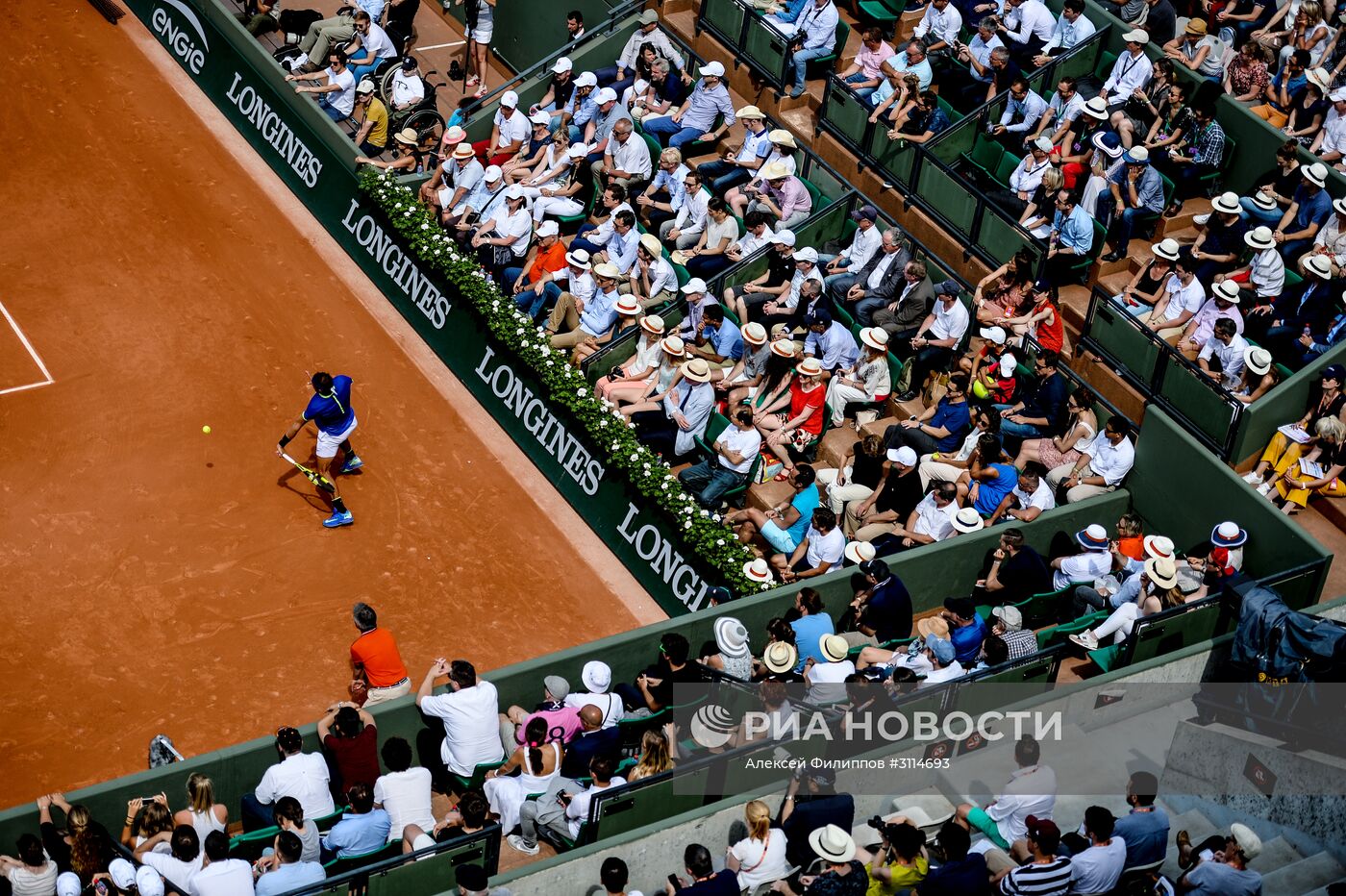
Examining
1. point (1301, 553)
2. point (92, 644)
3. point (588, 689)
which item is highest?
point (1301, 553)

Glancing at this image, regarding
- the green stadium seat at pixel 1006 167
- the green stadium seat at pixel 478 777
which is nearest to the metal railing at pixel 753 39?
the green stadium seat at pixel 1006 167

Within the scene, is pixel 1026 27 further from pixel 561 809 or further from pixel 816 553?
pixel 561 809

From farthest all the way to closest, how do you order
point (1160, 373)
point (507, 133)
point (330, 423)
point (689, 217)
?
point (507, 133)
point (689, 217)
point (330, 423)
point (1160, 373)

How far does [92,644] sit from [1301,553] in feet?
39.0

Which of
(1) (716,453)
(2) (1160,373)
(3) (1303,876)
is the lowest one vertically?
(1) (716,453)

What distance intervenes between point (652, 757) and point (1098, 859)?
3613 mm

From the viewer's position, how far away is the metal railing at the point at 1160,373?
18.0 meters

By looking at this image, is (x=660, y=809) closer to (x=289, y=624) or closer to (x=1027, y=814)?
(x=1027, y=814)

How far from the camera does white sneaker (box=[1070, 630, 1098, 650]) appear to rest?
16.1m

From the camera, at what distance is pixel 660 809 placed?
14453mm

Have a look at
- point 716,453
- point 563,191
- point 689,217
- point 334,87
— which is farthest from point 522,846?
point 334,87

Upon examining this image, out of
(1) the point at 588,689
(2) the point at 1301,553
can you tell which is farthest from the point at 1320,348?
(1) the point at 588,689

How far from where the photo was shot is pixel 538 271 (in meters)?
21.2

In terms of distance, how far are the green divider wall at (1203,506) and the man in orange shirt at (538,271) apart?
23.7 feet
